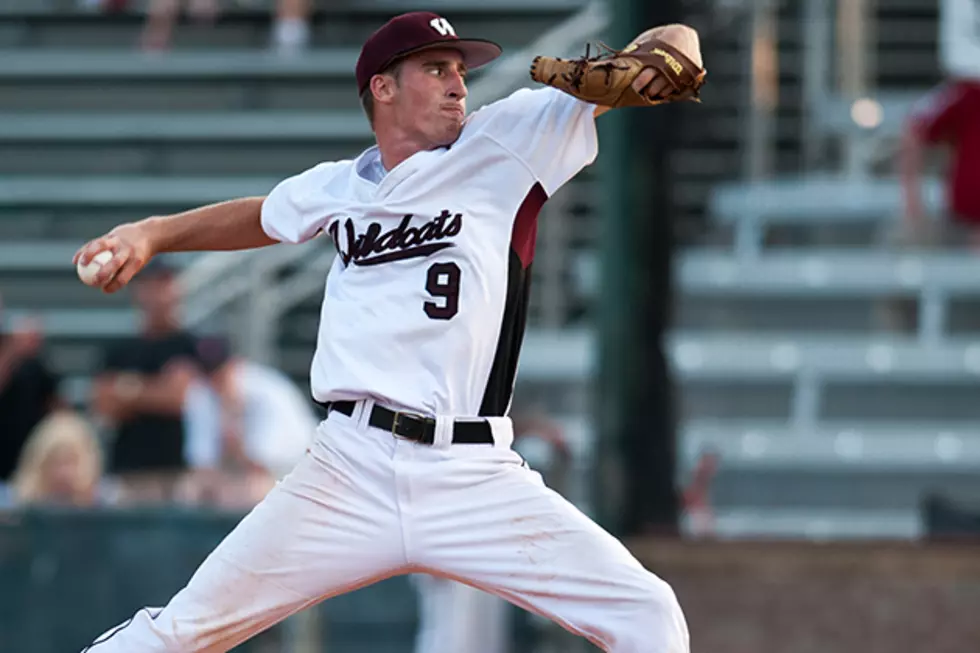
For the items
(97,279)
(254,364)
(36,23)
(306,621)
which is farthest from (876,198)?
(97,279)

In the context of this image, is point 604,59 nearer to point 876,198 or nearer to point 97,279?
point 97,279

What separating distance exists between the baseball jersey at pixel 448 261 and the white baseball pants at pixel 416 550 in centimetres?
11

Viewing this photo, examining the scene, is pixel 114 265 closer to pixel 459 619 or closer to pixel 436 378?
pixel 436 378

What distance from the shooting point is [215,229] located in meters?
4.64

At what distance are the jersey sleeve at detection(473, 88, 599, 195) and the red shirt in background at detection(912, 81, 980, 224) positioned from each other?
5.61 meters

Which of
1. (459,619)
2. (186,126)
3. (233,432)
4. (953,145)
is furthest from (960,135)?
(186,126)

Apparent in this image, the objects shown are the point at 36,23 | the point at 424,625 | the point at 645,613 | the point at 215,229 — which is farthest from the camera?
the point at 36,23

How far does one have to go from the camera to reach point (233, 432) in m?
8.42

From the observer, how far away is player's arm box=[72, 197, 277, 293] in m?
4.36

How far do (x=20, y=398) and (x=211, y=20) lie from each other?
16.2 ft

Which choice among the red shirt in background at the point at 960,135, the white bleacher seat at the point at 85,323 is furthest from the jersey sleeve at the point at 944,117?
the white bleacher seat at the point at 85,323

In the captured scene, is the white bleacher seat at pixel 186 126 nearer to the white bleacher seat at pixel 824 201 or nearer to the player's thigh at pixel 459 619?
the white bleacher seat at pixel 824 201

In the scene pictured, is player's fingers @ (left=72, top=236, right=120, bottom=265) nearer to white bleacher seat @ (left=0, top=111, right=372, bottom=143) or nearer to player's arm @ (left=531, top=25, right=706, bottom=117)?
player's arm @ (left=531, top=25, right=706, bottom=117)

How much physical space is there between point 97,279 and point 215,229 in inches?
16.8
